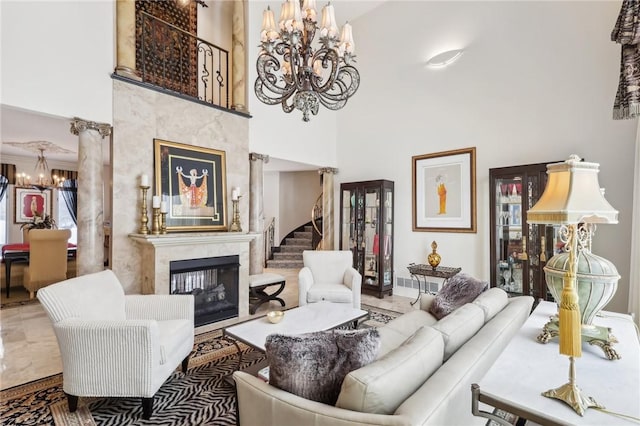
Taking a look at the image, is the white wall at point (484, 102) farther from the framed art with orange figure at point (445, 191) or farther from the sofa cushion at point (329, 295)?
the sofa cushion at point (329, 295)

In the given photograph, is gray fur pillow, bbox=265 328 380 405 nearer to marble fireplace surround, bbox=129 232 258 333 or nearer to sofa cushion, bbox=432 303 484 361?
sofa cushion, bbox=432 303 484 361

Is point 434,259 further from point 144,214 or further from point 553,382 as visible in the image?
point 144,214

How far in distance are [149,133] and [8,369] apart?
8.67ft

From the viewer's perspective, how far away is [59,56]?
3170 mm

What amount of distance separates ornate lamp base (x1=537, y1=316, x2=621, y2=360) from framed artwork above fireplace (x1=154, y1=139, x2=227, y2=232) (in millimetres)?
3844

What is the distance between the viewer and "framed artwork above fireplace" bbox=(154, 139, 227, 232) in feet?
12.8

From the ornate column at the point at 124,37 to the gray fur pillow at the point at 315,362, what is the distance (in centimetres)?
375

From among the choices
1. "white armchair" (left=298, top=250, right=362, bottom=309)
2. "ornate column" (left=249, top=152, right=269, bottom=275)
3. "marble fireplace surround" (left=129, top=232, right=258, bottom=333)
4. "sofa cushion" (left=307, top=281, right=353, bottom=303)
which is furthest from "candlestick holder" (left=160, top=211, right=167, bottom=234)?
"sofa cushion" (left=307, top=281, right=353, bottom=303)

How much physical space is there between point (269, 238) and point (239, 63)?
5172 mm

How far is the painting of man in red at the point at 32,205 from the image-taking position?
7518mm

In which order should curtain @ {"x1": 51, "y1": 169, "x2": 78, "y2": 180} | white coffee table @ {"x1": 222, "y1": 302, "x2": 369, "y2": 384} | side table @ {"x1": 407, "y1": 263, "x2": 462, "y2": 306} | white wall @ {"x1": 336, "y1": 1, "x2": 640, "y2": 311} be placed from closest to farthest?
1. white coffee table @ {"x1": 222, "y1": 302, "x2": 369, "y2": 384}
2. white wall @ {"x1": 336, "y1": 1, "x2": 640, "y2": 311}
3. side table @ {"x1": 407, "y1": 263, "x2": 462, "y2": 306}
4. curtain @ {"x1": 51, "y1": 169, "x2": 78, "y2": 180}

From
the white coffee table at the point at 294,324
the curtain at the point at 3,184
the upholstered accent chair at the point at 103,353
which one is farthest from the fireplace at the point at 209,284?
the curtain at the point at 3,184

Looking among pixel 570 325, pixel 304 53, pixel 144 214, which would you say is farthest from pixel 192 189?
pixel 570 325

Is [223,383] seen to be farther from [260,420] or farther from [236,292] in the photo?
[236,292]
